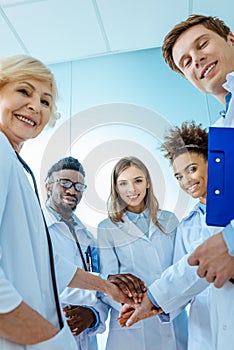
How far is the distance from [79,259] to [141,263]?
263 millimetres

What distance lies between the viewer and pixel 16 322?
579 millimetres

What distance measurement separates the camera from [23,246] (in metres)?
0.66

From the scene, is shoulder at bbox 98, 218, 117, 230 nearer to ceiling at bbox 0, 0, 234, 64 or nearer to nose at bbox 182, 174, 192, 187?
nose at bbox 182, 174, 192, 187

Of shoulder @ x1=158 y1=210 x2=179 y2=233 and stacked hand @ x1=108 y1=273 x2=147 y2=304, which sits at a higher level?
shoulder @ x1=158 y1=210 x2=179 y2=233

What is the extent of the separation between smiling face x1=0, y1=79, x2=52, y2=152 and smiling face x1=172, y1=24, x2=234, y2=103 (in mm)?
553

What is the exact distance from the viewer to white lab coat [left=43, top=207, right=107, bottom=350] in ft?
4.37

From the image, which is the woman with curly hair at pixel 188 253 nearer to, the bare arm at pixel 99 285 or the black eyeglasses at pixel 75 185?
the bare arm at pixel 99 285

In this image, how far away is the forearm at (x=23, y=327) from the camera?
0.57m

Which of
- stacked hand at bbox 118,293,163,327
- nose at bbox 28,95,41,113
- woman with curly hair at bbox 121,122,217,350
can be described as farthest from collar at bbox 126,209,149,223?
nose at bbox 28,95,41,113

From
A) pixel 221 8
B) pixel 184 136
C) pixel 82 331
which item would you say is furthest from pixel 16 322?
pixel 221 8

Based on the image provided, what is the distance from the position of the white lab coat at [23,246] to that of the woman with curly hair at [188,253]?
52 centimetres

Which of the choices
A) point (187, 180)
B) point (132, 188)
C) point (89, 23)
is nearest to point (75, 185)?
point (132, 188)

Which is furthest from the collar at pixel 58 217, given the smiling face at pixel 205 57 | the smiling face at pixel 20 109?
the smiling face at pixel 205 57

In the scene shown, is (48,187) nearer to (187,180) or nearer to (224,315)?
(187,180)
